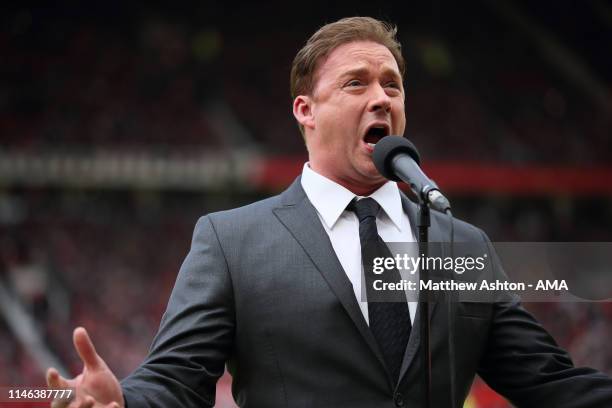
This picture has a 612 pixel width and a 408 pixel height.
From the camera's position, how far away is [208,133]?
58.9 ft

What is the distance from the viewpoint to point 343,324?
2318mm

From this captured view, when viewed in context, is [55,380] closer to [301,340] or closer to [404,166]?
[301,340]

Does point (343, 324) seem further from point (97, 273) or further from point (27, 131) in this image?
point (27, 131)

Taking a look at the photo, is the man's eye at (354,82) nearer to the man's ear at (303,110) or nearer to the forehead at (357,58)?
the forehead at (357,58)

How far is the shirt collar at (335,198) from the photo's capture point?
2.51m

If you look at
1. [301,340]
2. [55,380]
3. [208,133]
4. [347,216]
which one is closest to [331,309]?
[301,340]

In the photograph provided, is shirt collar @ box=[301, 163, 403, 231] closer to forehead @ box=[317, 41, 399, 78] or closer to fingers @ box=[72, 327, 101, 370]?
forehead @ box=[317, 41, 399, 78]

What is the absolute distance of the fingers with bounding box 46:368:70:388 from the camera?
6.16 feet

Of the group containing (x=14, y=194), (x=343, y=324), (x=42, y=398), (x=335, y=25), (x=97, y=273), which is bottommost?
(x=42, y=398)

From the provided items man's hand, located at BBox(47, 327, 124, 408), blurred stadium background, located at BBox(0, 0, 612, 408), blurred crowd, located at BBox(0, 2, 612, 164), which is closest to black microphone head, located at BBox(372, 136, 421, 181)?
man's hand, located at BBox(47, 327, 124, 408)

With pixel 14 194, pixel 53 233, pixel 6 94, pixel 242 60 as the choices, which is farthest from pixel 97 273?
pixel 242 60

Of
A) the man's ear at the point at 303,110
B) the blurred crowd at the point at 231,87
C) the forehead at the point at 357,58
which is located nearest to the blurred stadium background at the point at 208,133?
the blurred crowd at the point at 231,87

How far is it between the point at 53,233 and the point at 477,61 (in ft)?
30.9

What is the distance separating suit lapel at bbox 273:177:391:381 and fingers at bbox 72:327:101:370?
24.2 inches
